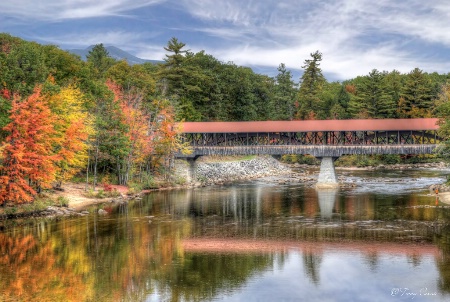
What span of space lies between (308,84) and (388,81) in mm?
16395

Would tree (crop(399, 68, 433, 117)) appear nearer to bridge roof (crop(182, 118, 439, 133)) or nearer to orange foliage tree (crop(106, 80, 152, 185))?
bridge roof (crop(182, 118, 439, 133))

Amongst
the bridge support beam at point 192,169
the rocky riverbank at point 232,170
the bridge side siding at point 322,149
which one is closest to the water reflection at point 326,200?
the bridge side siding at point 322,149

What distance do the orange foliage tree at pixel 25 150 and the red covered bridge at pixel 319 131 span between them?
2479cm

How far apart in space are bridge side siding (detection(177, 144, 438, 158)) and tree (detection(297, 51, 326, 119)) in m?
37.1

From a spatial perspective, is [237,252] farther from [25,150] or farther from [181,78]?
[181,78]

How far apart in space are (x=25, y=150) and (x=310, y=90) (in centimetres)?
7227

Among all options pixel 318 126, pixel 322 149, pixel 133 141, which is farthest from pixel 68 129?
pixel 322 149

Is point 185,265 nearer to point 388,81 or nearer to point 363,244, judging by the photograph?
point 363,244

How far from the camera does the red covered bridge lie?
53781 millimetres

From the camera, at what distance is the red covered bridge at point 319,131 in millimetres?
53781

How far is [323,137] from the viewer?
57375 millimetres

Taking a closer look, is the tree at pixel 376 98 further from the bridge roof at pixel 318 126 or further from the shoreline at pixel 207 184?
the bridge roof at pixel 318 126

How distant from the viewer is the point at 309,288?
2064 cm

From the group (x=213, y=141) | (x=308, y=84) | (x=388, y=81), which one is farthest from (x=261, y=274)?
(x=308, y=84)
